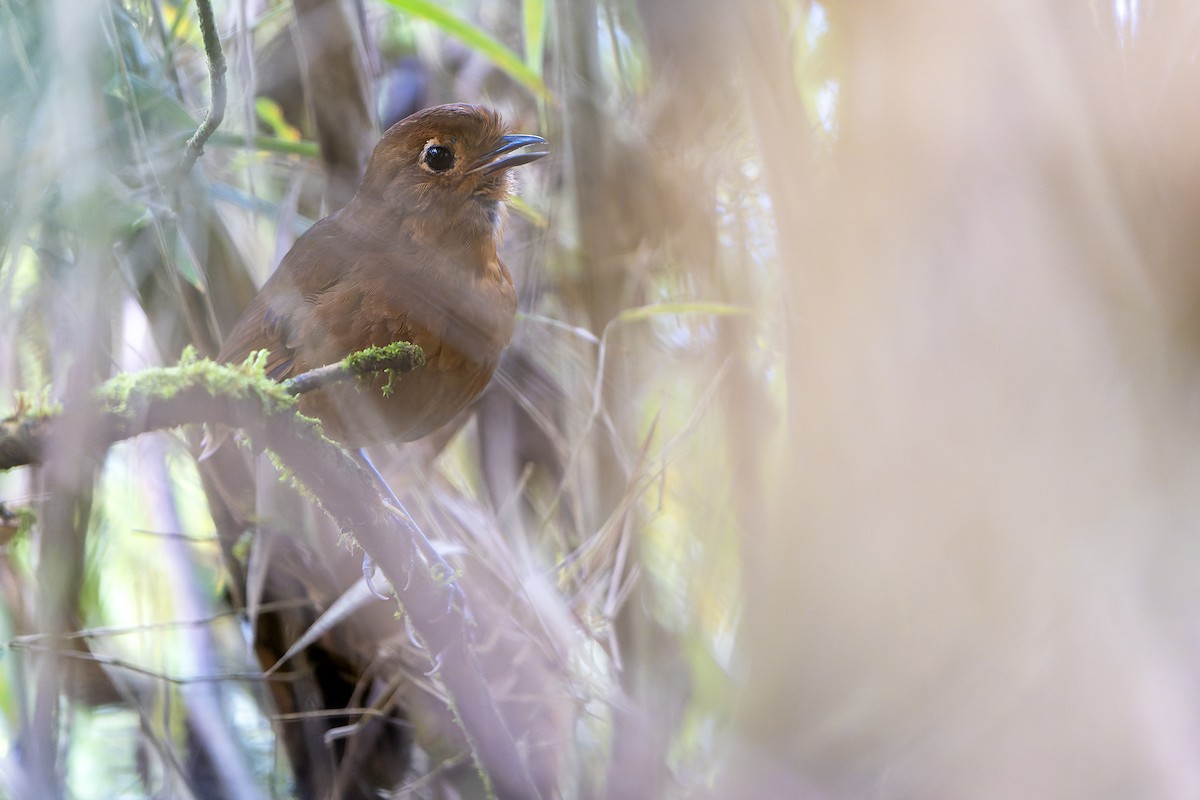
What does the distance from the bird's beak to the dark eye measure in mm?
64

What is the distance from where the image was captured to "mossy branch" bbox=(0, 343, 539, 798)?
1.08 metres

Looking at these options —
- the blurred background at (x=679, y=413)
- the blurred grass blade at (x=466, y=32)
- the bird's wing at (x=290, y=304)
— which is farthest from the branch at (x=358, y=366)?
the blurred grass blade at (x=466, y=32)

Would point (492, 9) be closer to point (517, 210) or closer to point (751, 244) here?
point (517, 210)

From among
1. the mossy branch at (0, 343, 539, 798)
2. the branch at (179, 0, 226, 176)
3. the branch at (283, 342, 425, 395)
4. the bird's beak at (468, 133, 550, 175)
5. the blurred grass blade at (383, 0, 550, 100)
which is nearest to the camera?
the mossy branch at (0, 343, 539, 798)

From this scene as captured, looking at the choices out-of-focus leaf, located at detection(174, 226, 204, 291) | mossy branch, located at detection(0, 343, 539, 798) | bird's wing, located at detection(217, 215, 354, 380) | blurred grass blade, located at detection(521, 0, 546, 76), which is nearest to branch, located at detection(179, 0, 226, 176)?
mossy branch, located at detection(0, 343, 539, 798)

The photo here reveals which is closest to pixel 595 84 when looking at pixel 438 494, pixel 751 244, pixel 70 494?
pixel 751 244

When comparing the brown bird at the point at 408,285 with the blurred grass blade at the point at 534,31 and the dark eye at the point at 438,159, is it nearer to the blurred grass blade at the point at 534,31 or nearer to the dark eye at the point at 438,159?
the dark eye at the point at 438,159

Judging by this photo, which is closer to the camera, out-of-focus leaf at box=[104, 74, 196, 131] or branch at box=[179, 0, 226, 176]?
branch at box=[179, 0, 226, 176]

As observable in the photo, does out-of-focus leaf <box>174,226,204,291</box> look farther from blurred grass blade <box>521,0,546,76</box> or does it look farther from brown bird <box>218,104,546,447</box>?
blurred grass blade <box>521,0,546,76</box>

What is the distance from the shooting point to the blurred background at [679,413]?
5.01ft

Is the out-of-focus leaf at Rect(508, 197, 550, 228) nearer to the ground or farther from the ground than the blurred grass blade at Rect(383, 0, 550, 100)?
nearer to the ground

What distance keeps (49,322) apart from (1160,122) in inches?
80.1

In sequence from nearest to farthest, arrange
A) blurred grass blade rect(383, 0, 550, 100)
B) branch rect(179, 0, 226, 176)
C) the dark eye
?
branch rect(179, 0, 226, 176)
blurred grass blade rect(383, 0, 550, 100)
the dark eye

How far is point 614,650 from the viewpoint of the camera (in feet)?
7.88
